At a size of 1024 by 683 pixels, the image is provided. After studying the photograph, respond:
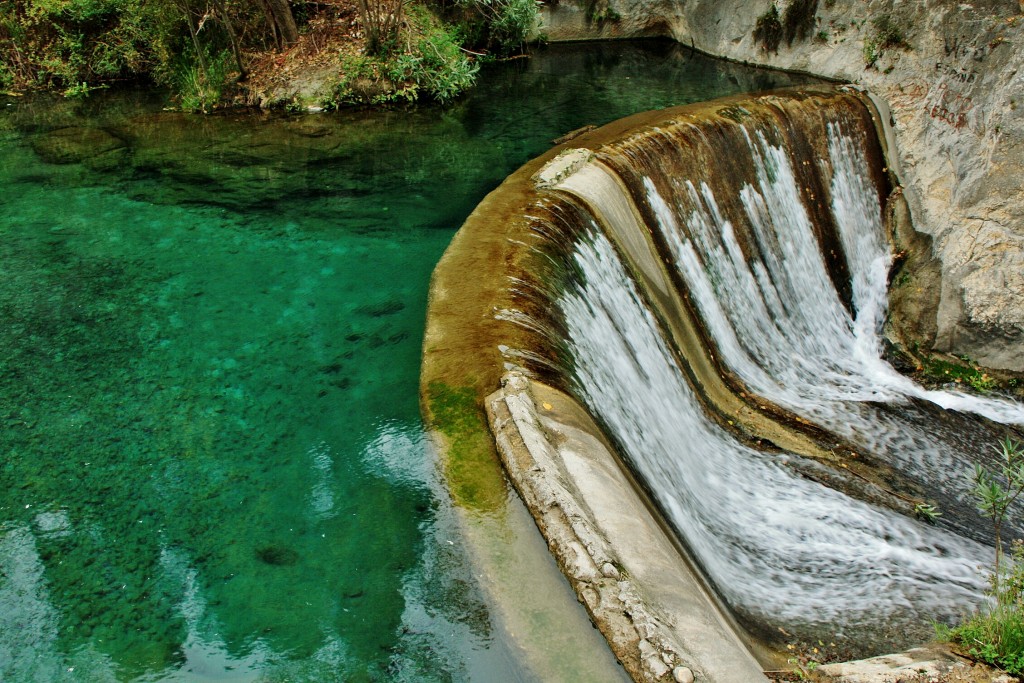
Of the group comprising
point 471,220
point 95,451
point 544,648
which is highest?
point 471,220

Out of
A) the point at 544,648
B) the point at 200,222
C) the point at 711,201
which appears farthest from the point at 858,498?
the point at 200,222

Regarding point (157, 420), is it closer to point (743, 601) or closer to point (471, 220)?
point (471, 220)

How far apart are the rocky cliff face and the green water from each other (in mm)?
4971

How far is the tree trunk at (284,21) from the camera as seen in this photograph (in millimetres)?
13598

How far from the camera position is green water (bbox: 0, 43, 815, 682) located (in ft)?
12.4

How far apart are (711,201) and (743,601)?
15.4ft

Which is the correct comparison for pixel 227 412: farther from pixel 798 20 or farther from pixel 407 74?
pixel 798 20

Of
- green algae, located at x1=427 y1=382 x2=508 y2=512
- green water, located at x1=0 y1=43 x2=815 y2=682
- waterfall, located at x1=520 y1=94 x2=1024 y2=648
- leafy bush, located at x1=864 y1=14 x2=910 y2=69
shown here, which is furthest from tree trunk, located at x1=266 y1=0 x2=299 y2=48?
green algae, located at x1=427 y1=382 x2=508 y2=512

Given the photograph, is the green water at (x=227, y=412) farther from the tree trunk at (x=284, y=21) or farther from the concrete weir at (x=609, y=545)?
the tree trunk at (x=284, y=21)

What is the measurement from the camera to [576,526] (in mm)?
3801

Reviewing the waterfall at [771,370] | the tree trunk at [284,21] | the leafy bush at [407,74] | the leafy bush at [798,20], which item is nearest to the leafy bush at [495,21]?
the leafy bush at [407,74]

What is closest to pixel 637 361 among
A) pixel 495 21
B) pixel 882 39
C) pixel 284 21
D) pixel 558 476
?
pixel 558 476

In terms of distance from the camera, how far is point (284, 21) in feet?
45.2

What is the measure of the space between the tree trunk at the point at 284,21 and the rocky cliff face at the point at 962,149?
31.3 ft
